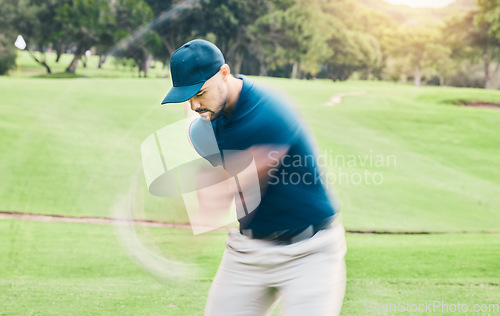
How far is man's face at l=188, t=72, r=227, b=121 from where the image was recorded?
2.32m

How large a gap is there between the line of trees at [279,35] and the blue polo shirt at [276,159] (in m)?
20.9

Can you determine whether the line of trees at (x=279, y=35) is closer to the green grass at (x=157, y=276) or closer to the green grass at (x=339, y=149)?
the green grass at (x=339, y=149)

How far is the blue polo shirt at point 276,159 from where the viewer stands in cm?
234

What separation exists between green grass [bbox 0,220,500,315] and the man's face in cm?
68

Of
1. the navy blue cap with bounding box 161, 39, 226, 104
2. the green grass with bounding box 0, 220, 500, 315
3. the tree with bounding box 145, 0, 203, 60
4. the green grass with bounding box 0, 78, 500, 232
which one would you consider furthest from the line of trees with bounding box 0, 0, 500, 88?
the navy blue cap with bounding box 161, 39, 226, 104

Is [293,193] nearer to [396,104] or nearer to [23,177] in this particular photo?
[23,177]

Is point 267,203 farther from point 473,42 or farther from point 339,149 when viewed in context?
point 473,42

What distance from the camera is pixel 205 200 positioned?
7.70ft

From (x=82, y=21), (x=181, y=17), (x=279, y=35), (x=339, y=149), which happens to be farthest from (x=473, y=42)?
(x=82, y=21)

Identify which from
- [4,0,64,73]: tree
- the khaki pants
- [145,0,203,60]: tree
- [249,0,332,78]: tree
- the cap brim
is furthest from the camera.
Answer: [249,0,332,78]: tree

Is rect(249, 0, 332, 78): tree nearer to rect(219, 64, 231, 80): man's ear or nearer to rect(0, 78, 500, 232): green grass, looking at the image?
rect(0, 78, 500, 232): green grass

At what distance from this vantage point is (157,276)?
2941 mm

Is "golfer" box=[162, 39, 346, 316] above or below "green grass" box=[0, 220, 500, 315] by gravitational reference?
above

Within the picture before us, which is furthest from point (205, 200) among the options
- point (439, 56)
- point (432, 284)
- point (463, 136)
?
point (439, 56)
